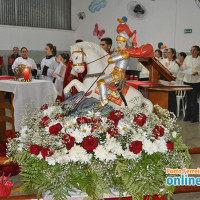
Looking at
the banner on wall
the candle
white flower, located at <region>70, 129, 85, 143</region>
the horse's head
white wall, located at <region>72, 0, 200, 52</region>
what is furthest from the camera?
the banner on wall

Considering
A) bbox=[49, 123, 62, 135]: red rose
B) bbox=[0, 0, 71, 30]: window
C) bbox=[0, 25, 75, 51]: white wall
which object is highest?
bbox=[0, 0, 71, 30]: window

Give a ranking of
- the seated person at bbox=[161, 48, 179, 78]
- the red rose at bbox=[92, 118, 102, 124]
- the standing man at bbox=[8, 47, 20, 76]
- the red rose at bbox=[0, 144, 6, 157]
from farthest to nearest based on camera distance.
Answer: the standing man at bbox=[8, 47, 20, 76], the seated person at bbox=[161, 48, 179, 78], the red rose at bbox=[0, 144, 6, 157], the red rose at bbox=[92, 118, 102, 124]

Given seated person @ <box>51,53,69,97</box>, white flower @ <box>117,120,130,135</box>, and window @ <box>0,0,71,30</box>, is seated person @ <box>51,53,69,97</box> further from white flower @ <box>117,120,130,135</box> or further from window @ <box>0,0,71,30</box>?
window @ <box>0,0,71,30</box>

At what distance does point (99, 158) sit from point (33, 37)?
9040mm

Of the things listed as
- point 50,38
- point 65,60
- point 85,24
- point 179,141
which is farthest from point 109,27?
point 179,141

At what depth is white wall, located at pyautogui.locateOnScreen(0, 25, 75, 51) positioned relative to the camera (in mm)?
9336

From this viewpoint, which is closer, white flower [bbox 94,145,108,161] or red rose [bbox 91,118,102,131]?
white flower [bbox 94,145,108,161]

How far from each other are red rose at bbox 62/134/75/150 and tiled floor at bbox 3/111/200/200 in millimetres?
1423

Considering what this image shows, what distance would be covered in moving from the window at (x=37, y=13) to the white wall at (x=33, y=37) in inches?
11.4

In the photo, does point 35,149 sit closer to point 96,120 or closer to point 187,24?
point 96,120

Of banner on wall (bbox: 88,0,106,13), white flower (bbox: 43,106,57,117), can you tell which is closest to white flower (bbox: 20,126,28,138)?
white flower (bbox: 43,106,57,117)

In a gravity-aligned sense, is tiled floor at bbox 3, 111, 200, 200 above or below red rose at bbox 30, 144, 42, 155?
below

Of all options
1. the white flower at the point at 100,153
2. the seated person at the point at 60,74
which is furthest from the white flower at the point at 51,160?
the seated person at the point at 60,74

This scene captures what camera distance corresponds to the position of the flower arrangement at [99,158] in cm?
163
